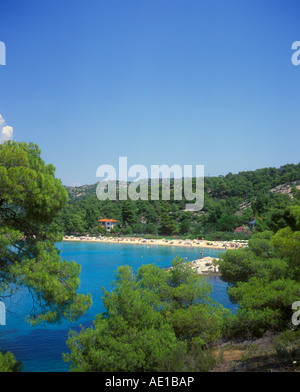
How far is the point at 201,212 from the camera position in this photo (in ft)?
204

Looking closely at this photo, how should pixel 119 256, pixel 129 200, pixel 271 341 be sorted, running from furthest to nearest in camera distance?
pixel 129 200
pixel 119 256
pixel 271 341

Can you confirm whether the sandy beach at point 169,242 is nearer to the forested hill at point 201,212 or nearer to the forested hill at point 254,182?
the forested hill at point 201,212

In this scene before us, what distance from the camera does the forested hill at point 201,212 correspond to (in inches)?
1928

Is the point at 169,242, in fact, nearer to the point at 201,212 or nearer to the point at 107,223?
the point at 201,212

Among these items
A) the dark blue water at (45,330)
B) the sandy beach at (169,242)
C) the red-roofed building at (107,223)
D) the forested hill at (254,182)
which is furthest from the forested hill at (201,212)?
the dark blue water at (45,330)

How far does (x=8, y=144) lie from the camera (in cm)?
607

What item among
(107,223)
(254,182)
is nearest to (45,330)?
(107,223)

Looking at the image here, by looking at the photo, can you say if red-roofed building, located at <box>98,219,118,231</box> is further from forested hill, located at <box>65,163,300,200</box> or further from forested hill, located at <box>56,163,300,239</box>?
forested hill, located at <box>65,163,300,200</box>

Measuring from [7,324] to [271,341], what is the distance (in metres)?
11.6

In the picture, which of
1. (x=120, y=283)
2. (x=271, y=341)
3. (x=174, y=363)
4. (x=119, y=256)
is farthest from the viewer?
(x=119, y=256)

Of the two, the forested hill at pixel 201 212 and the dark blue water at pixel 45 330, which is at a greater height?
the forested hill at pixel 201 212

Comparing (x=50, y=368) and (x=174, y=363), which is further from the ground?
(x=174, y=363)
